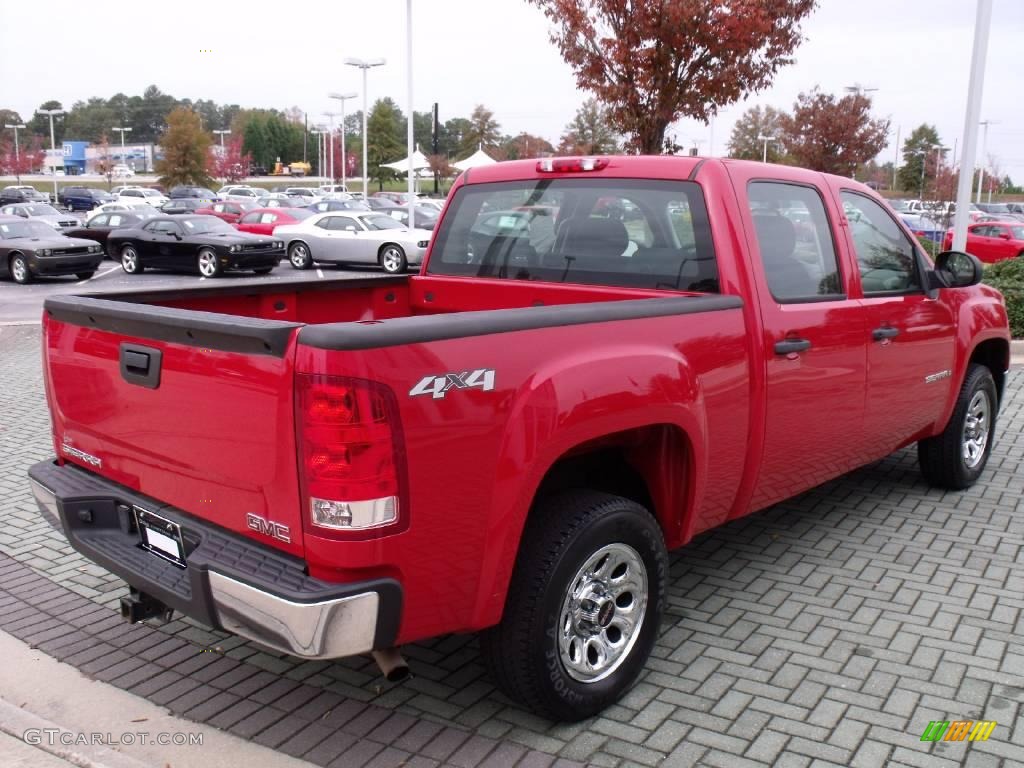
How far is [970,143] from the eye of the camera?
12156 millimetres

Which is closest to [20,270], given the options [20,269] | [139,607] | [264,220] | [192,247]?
[20,269]

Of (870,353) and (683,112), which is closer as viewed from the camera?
(870,353)

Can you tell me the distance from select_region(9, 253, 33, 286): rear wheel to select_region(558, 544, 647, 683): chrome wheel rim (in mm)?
22103

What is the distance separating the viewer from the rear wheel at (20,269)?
73.2 feet

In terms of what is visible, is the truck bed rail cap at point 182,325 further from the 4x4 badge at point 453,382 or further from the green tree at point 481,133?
the green tree at point 481,133

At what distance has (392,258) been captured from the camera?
967 inches

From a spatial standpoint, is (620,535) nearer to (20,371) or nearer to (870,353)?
(870,353)

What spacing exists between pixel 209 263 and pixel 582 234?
20159mm

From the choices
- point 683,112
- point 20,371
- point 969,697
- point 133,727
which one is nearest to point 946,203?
point 683,112

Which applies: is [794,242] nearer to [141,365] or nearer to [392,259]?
[141,365]

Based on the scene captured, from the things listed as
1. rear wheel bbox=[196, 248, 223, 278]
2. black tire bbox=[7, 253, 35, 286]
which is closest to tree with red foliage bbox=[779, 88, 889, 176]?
rear wheel bbox=[196, 248, 223, 278]

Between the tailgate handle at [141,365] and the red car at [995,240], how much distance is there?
82.1 feet

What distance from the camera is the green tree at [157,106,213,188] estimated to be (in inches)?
2788

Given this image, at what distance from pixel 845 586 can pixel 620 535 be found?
73.7 inches
